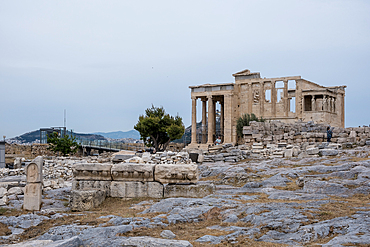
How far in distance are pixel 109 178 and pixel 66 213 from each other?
172 centimetres

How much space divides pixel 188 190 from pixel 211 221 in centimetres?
231

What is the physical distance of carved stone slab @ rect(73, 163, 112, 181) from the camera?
356 inches

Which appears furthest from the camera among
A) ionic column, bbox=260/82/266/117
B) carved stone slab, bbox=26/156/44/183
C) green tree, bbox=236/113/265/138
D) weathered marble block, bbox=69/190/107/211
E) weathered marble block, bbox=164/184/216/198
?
ionic column, bbox=260/82/266/117

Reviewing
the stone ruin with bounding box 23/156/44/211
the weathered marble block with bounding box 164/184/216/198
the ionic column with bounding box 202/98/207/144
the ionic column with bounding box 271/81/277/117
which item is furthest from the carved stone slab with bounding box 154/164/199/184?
the ionic column with bounding box 202/98/207/144

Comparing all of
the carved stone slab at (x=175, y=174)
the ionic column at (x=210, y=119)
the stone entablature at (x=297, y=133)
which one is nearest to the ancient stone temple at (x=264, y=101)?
the ionic column at (x=210, y=119)

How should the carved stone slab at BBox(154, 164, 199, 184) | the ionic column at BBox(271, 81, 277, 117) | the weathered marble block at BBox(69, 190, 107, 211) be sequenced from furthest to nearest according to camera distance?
the ionic column at BBox(271, 81, 277, 117) → the carved stone slab at BBox(154, 164, 199, 184) → the weathered marble block at BBox(69, 190, 107, 211)

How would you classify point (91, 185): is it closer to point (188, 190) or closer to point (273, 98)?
point (188, 190)

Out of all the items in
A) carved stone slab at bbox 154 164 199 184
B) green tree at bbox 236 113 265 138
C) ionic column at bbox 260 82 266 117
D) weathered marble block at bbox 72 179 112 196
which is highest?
ionic column at bbox 260 82 266 117

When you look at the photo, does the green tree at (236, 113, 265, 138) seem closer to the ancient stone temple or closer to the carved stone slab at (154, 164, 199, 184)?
the ancient stone temple

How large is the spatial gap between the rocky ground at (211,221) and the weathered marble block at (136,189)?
28cm

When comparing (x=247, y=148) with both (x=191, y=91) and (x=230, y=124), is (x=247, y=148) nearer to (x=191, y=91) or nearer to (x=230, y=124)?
(x=230, y=124)

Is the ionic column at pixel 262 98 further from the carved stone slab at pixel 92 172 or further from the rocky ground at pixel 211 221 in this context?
the carved stone slab at pixel 92 172

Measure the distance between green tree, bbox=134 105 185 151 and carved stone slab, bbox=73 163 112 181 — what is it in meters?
34.5

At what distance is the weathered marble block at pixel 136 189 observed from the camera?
8.87 m
